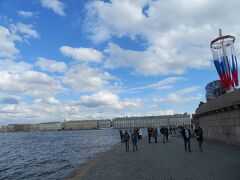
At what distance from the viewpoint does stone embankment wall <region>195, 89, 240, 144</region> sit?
24047mm

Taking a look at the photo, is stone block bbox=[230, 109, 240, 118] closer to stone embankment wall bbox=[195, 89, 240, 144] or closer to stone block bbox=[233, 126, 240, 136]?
stone embankment wall bbox=[195, 89, 240, 144]

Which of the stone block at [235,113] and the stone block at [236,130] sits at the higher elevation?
the stone block at [235,113]

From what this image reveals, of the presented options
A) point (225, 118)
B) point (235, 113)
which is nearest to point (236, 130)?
point (235, 113)

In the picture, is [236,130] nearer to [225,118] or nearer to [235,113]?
[235,113]

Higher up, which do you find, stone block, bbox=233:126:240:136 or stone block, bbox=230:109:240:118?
stone block, bbox=230:109:240:118

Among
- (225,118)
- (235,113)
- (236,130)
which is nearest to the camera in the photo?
(235,113)

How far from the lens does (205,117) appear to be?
36.7 metres

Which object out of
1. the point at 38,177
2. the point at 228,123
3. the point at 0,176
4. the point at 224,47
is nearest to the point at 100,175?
the point at 38,177

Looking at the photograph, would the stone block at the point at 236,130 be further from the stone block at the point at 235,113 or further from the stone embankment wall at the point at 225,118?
the stone block at the point at 235,113

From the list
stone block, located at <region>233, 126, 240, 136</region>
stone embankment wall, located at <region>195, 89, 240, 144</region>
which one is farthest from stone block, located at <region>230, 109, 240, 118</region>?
stone block, located at <region>233, 126, 240, 136</region>

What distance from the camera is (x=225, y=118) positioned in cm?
2712

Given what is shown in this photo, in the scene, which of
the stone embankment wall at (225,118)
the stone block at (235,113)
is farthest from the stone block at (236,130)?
A: the stone block at (235,113)

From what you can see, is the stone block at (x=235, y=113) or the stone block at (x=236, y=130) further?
the stone block at (x=236, y=130)

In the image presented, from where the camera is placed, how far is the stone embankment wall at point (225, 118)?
24047 millimetres
